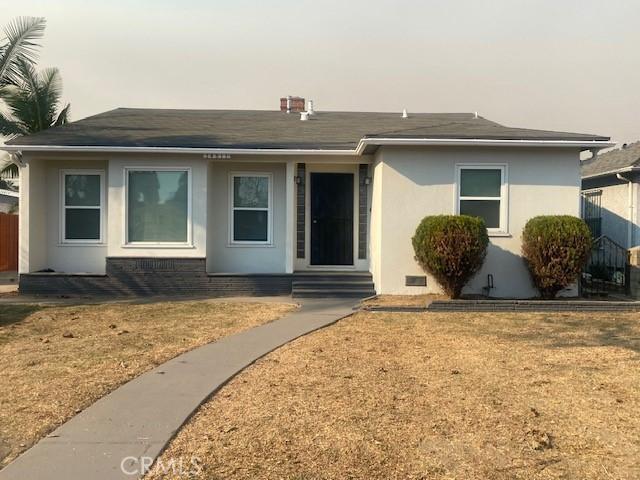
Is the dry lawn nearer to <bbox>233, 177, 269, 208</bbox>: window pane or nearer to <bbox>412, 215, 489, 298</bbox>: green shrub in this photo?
<bbox>412, 215, 489, 298</bbox>: green shrub

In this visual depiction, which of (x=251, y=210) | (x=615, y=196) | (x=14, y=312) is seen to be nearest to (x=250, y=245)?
(x=251, y=210)

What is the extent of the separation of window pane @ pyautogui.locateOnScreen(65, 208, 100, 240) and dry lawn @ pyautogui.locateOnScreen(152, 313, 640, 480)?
278 inches

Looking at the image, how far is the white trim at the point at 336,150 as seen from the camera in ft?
35.9

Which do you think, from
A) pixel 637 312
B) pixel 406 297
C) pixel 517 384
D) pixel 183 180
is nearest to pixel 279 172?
pixel 183 180

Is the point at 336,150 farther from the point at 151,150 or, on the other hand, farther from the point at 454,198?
the point at 151,150

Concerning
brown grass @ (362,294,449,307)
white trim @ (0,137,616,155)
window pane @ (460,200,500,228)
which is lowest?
brown grass @ (362,294,449,307)

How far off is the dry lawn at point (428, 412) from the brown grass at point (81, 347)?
1.18 metres

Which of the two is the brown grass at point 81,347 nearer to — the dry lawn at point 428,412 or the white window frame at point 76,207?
the dry lawn at point 428,412

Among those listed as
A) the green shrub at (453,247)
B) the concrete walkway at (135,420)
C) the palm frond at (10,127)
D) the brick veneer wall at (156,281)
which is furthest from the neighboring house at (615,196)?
the palm frond at (10,127)

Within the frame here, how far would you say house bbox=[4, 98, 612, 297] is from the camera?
11414 mm

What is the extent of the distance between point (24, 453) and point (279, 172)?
9.64 m

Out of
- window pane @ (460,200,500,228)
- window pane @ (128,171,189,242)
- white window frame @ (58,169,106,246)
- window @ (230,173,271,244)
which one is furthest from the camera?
window @ (230,173,271,244)

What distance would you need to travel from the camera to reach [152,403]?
5129 mm

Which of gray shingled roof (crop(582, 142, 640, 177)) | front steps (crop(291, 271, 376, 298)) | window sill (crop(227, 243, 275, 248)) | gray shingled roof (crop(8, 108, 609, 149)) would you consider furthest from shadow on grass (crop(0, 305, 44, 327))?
gray shingled roof (crop(582, 142, 640, 177))
